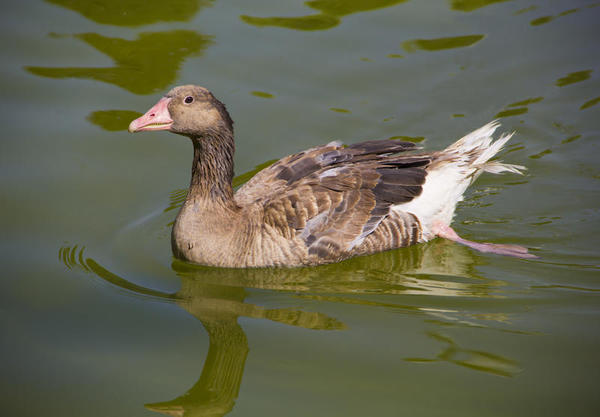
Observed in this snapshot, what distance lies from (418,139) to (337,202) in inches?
123

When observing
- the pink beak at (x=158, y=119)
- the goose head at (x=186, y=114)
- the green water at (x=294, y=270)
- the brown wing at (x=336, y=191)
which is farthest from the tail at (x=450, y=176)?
the pink beak at (x=158, y=119)

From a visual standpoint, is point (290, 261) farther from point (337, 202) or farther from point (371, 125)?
point (371, 125)

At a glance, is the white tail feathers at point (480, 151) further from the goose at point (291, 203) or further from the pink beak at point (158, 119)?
the pink beak at point (158, 119)

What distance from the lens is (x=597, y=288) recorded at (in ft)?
22.5

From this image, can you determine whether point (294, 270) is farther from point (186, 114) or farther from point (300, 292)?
point (186, 114)

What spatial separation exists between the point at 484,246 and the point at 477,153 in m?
1.34

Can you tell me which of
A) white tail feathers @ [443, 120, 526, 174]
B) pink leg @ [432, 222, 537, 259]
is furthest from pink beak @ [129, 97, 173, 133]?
white tail feathers @ [443, 120, 526, 174]

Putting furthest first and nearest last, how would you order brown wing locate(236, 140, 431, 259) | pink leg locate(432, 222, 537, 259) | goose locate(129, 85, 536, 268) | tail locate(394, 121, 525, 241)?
1. tail locate(394, 121, 525, 241)
2. pink leg locate(432, 222, 537, 259)
3. brown wing locate(236, 140, 431, 259)
4. goose locate(129, 85, 536, 268)

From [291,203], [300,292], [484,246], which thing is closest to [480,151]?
[484,246]

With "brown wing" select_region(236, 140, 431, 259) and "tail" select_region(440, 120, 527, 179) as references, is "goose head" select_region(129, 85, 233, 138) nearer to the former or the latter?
"brown wing" select_region(236, 140, 431, 259)

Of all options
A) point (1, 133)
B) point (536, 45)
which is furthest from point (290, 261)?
point (536, 45)

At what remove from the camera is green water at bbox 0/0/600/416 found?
5.64 m

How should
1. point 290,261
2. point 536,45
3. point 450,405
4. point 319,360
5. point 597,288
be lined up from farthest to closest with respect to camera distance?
point 536,45 < point 290,261 < point 597,288 < point 319,360 < point 450,405

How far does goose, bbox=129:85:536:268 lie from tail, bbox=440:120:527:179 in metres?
0.60
